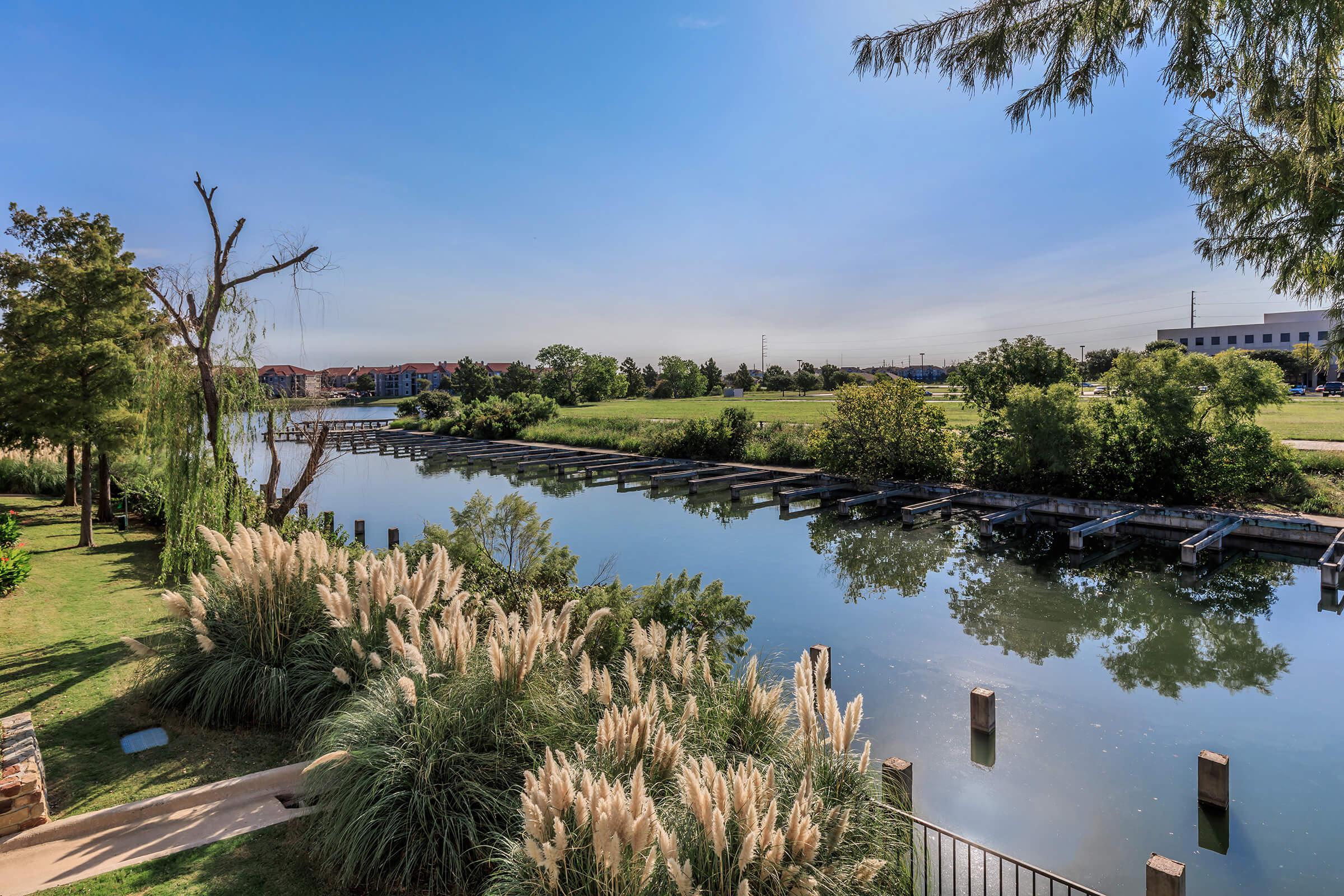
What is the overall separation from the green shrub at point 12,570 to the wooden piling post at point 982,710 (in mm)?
10724

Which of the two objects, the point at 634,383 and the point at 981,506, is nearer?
the point at 981,506

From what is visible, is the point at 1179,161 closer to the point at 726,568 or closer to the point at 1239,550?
the point at 726,568

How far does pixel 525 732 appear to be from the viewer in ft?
12.6

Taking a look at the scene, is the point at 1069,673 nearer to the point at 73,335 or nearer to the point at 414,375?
the point at 73,335

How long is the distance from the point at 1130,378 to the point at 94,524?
22.6 m

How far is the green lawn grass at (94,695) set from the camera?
171 inches

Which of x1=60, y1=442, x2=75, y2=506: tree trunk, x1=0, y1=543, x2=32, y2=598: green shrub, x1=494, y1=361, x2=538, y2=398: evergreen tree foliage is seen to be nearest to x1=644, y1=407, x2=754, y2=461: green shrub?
x1=60, y1=442, x2=75, y2=506: tree trunk

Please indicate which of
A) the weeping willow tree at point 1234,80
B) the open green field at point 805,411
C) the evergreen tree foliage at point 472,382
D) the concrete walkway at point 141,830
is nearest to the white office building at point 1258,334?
the open green field at point 805,411

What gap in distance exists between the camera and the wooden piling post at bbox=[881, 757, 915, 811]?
406 centimetres

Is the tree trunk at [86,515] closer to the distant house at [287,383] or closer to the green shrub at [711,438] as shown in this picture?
the distant house at [287,383]

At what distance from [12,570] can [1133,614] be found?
48.9 ft

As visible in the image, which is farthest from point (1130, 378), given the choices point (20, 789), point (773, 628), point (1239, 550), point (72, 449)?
point (72, 449)

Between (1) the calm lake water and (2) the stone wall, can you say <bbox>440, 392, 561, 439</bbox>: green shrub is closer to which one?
(1) the calm lake water

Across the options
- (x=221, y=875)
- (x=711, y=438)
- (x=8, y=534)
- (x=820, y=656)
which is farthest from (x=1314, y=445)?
(x=8, y=534)
